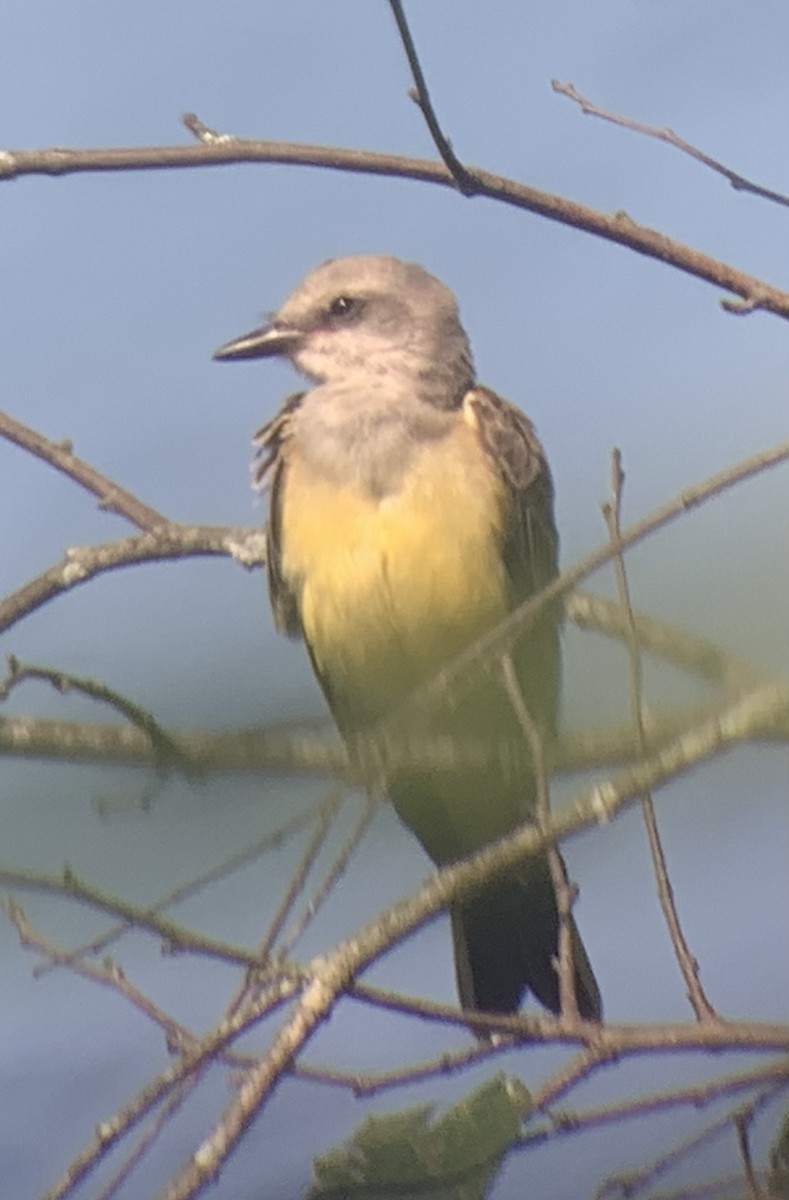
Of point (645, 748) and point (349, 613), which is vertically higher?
point (349, 613)

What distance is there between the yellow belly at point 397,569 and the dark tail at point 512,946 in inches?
6.8

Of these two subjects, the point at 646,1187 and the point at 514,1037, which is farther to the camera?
the point at 514,1037

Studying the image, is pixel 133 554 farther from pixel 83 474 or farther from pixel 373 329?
pixel 373 329

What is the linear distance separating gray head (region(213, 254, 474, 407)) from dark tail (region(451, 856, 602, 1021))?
1.47 ft

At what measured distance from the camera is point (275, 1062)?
1.77 feet

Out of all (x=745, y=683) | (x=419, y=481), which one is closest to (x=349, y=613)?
(x=419, y=481)

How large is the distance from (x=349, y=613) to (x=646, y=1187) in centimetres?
84

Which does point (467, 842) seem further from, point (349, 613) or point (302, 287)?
point (302, 287)

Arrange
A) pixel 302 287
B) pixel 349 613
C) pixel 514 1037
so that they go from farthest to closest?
pixel 302 287, pixel 349 613, pixel 514 1037

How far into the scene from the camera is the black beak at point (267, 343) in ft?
4.38

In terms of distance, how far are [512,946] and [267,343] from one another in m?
0.54

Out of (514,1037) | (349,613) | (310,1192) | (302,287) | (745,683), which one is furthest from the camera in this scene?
(302,287)

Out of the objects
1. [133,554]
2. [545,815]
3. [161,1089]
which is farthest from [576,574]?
[133,554]

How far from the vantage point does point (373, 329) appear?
148 centimetres
